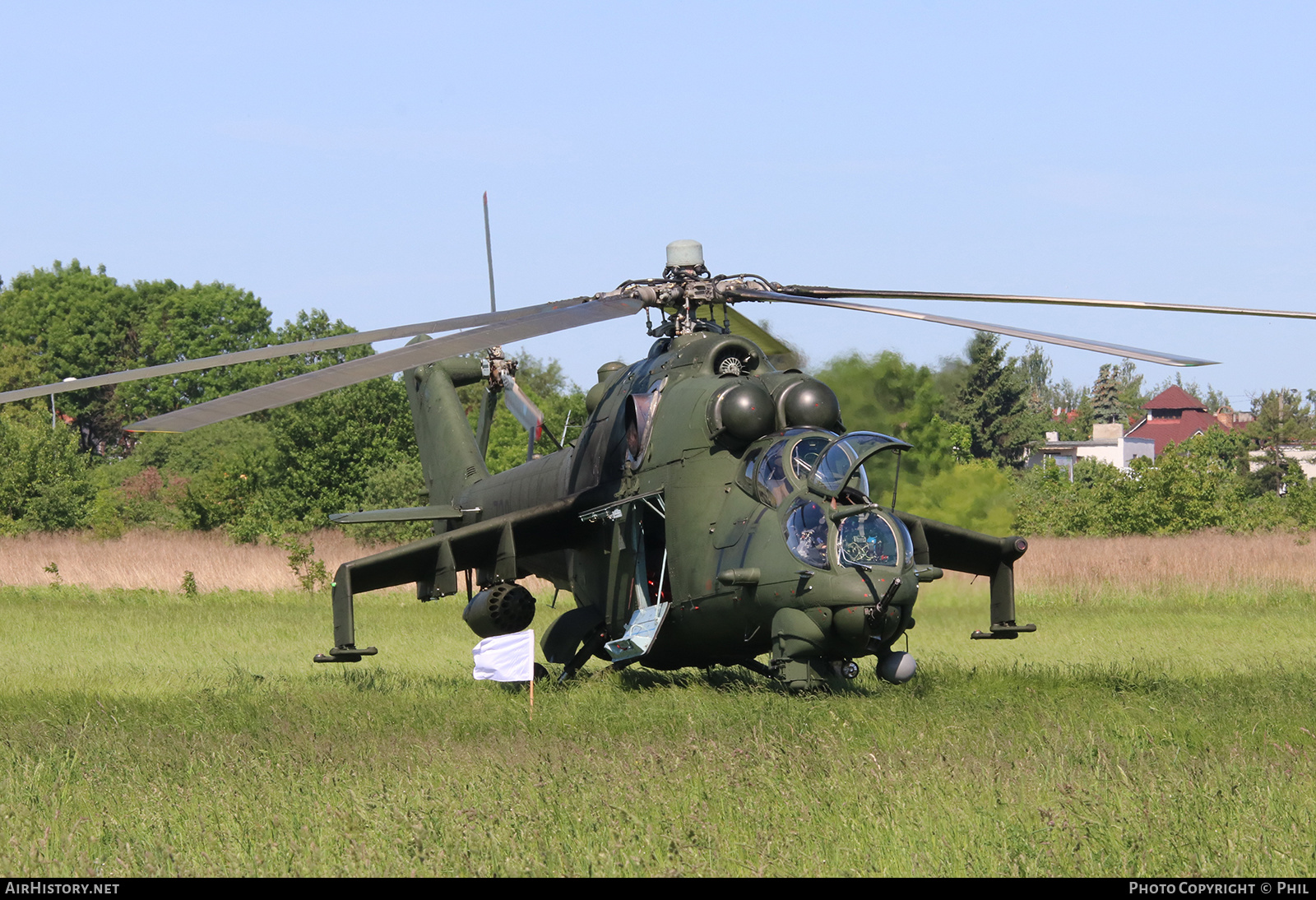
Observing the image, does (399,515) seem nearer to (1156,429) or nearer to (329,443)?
(329,443)

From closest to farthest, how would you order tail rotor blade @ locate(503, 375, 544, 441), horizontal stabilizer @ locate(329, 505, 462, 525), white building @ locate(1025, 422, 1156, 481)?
horizontal stabilizer @ locate(329, 505, 462, 525), tail rotor blade @ locate(503, 375, 544, 441), white building @ locate(1025, 422, 1156, 481)

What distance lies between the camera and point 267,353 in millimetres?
Result: 10008

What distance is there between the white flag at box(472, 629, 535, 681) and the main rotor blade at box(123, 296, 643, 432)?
3.55 meters

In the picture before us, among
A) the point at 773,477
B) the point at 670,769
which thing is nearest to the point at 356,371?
the point at 670,769

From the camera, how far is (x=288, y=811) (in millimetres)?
8297

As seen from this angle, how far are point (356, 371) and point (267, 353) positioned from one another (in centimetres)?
112

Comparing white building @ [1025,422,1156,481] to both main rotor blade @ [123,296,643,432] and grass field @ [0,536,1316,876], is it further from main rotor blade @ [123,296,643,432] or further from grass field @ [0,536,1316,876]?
main rotor blade @ [123,296,643,432]

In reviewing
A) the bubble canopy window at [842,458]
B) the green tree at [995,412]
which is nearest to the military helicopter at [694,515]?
the bubble canopy window at [842,458]

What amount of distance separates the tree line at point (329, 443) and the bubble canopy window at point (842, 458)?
4.39 m

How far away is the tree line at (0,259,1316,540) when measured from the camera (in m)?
33.3

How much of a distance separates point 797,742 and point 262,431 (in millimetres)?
63041

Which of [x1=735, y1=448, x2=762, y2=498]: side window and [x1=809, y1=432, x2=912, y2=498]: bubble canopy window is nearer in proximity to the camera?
[x1=809, y1=432, x2=912, y2=498]: bubble canopy window

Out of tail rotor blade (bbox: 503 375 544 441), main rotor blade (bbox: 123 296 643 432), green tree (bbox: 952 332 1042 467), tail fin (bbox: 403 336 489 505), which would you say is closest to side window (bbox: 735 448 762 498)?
main rotor blade (bbox: 123 296 643 432)

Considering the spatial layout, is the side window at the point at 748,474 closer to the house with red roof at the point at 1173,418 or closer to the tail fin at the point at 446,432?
the tail fin at the point at 446,432
